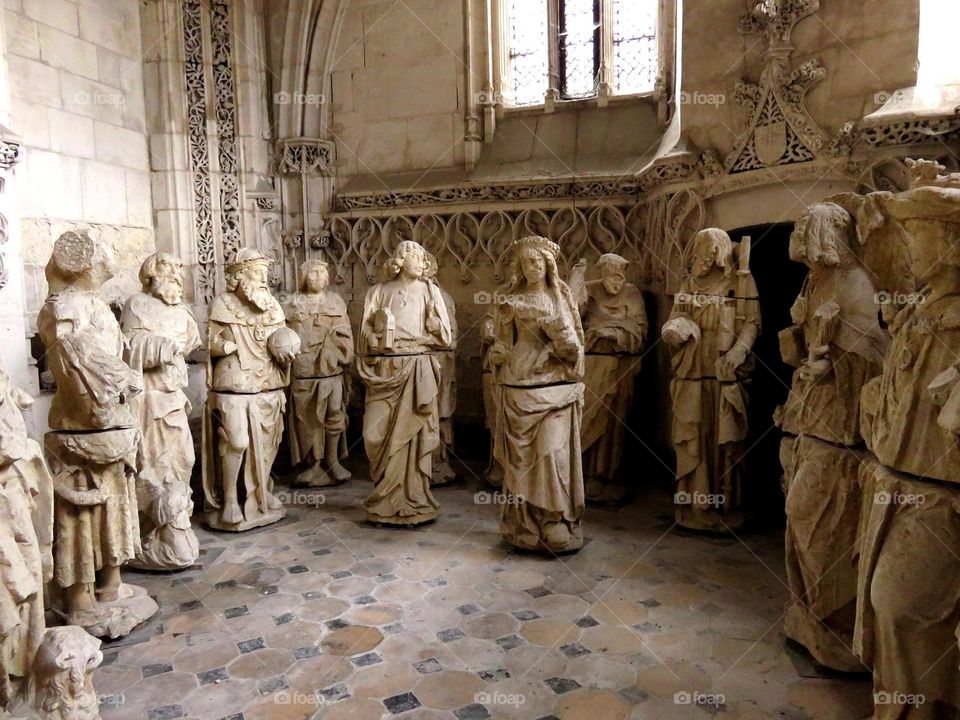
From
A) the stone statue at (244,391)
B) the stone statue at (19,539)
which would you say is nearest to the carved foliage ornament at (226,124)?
the stone statue at (244,391)

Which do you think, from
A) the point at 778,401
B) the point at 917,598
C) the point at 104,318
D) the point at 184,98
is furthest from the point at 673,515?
the point at 184,98

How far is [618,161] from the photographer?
7.64 m

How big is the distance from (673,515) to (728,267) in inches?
85.1

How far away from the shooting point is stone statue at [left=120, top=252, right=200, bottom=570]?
5012 mm

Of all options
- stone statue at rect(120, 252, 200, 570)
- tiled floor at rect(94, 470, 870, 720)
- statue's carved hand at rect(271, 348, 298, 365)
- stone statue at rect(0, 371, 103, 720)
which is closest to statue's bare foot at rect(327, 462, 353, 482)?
tiled floor at rect(94, 470, 870, 720)

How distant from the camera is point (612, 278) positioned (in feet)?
21.2

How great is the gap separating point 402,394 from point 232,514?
171cm

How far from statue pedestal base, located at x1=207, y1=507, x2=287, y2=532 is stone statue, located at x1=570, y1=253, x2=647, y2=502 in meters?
2.72

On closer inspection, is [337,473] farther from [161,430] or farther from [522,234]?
[522,234]

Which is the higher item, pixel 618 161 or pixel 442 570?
pixel 618 161

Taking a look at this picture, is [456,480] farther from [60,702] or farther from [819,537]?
[60,702]

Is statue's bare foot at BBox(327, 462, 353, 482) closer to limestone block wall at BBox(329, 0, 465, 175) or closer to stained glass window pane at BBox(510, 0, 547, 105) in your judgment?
limestone block wall at BBox(329, 0, 465, 175)

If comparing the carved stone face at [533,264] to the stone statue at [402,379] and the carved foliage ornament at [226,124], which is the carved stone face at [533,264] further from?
the carved foliage ornament at [226,124]

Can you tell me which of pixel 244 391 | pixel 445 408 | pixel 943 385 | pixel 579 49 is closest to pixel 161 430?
pixel 244 391
